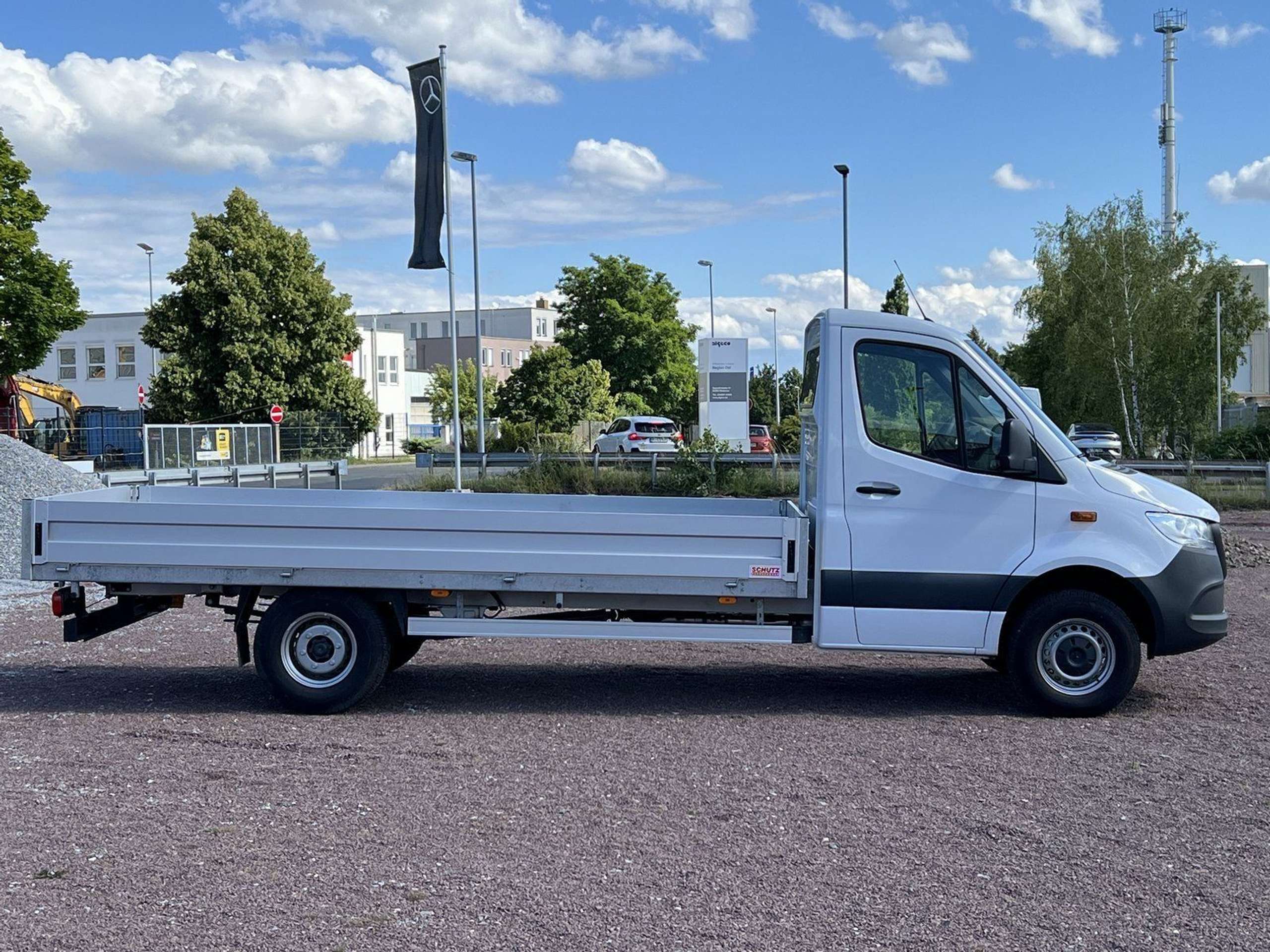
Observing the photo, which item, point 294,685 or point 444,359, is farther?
point 444,359

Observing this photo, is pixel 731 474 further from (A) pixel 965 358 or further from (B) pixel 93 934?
(B) pixel 93 934

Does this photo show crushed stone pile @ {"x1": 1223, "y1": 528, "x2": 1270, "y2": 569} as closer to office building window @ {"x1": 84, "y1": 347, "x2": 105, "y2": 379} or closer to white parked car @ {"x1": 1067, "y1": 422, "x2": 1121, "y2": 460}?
white parked car @ {"x1": 1067, "y1": 422, "x2": 1121, "y2": 460}

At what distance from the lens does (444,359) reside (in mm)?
121125

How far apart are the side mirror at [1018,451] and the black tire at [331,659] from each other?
12.9 feet

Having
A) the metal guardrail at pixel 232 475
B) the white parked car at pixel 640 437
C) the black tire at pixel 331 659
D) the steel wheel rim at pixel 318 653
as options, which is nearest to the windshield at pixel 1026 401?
the black tire at pixel 331 659

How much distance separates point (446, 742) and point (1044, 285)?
162 ft

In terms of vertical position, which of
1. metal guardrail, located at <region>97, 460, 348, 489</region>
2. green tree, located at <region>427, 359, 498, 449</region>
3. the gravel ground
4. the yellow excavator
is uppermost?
green tree, located at <region>427, 359, 498, 449</region>

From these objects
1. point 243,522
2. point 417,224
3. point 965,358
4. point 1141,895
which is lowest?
point 1141,895

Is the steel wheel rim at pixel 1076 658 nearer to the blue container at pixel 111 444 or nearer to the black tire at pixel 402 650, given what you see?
the black tire at pixel 402 650

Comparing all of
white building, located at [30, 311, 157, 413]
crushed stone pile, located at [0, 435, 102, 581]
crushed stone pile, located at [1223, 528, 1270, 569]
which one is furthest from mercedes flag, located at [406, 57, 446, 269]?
white building, located at [30, 311, 157, 413]

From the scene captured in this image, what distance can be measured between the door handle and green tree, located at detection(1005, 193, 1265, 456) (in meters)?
42.9

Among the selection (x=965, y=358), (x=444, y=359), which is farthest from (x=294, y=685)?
(x=444, y=359)

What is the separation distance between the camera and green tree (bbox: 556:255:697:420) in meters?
68.1

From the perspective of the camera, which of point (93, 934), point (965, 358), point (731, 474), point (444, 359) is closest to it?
point (93, 934)
